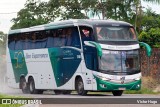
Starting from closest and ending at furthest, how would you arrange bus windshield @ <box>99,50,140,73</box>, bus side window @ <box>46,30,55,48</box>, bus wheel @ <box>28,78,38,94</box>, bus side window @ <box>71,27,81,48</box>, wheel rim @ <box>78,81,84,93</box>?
bus windshield @ <box>99,50,140,73</box> < bus side window @ <box>71,27,81,48</box> < wheel rim @ <box>78,81,84,93</box> < bus side window @ <box>46,30,55,48</box> < bus wheel @ <box>28,78,38,94</box>

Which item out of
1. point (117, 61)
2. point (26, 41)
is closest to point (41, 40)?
point (26, 41)

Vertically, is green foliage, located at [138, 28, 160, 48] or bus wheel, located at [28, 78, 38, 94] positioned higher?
green foliage, located at [138, 28, 160, 48]

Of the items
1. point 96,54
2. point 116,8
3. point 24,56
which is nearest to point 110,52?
point 96,54

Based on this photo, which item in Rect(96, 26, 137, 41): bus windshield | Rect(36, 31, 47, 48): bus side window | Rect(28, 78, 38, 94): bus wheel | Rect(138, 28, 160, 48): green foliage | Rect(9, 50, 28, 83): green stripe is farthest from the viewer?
Rect(138, 28, 160, 48): green foliage

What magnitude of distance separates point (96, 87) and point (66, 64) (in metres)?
2.64

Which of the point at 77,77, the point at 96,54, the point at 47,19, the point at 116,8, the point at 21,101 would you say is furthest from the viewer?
the point at 47,19

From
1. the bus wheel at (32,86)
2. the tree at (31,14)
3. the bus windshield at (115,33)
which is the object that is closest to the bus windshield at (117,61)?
the bus windshield at (115,33)

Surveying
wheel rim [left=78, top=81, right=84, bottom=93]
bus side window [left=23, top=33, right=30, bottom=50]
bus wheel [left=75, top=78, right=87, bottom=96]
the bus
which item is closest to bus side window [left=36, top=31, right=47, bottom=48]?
the bus

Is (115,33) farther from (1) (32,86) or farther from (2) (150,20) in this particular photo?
(2) (150,20)

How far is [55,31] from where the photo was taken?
29.6 m

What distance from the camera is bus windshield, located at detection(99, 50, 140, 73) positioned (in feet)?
88.0

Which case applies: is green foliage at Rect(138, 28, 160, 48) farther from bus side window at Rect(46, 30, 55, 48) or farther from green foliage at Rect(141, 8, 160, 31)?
bus side window at Rect(46, 30, 55, 48)

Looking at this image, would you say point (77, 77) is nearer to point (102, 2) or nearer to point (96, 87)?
point (96, 87)

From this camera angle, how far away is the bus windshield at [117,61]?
88.0ft
